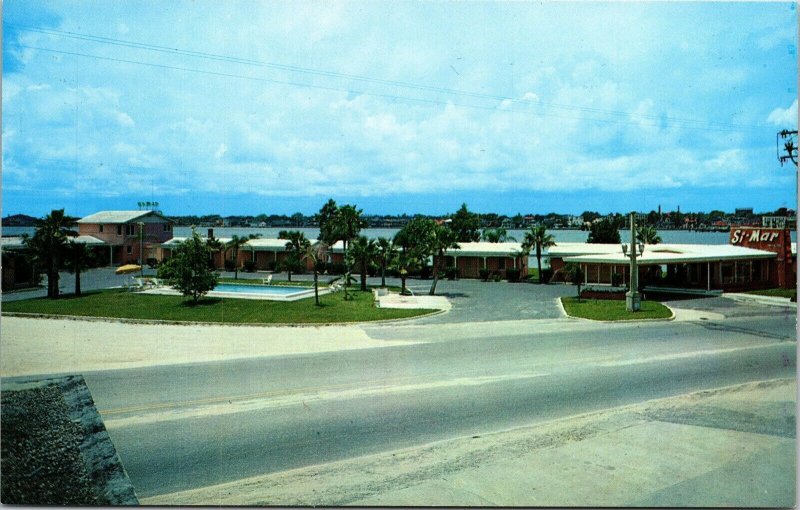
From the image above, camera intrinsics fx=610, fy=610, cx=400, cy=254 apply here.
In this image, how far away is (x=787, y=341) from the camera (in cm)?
1994

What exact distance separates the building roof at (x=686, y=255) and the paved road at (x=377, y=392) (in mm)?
15796

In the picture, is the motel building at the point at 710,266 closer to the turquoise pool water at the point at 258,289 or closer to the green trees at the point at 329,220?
the green trees at the point at 329,220

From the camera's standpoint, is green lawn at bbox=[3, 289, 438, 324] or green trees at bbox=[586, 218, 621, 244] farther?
green trees at bbox=[586, 218, 621, 244]

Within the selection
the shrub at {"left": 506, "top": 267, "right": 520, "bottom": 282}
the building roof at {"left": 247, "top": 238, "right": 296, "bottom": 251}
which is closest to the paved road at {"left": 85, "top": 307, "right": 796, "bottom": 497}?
the shrub at {"left": 506, "top": 267, "right": 520, "bottom": 282}

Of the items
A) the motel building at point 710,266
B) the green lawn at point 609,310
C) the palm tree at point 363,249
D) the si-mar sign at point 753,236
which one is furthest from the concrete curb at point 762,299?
the palm tree at point 363,249

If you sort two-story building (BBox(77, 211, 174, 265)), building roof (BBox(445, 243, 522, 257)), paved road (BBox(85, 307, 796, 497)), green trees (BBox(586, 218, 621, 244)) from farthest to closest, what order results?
green trees (BBox(586, 218, 621, 244)), building roof (BBox(445, 243, 522, 257)), two-story building (BBox(77, 211, 174, 265)), paved road (BBox(85, 307, 796, 497))

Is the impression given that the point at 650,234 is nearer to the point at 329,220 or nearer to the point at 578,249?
the point at 578,249

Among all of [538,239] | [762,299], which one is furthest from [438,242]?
[762,299]

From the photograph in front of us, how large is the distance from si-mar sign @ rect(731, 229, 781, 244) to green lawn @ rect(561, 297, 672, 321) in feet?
42.8

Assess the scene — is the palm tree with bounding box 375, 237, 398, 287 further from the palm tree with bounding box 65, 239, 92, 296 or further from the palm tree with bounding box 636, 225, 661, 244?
the palm tree with bounding box 636, 225, 661, 244

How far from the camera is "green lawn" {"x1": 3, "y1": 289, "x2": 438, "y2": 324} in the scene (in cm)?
2400

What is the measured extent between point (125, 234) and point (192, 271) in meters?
16.0

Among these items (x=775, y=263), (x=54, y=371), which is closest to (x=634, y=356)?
(x=54, y=371)

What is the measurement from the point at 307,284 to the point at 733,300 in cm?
2435
